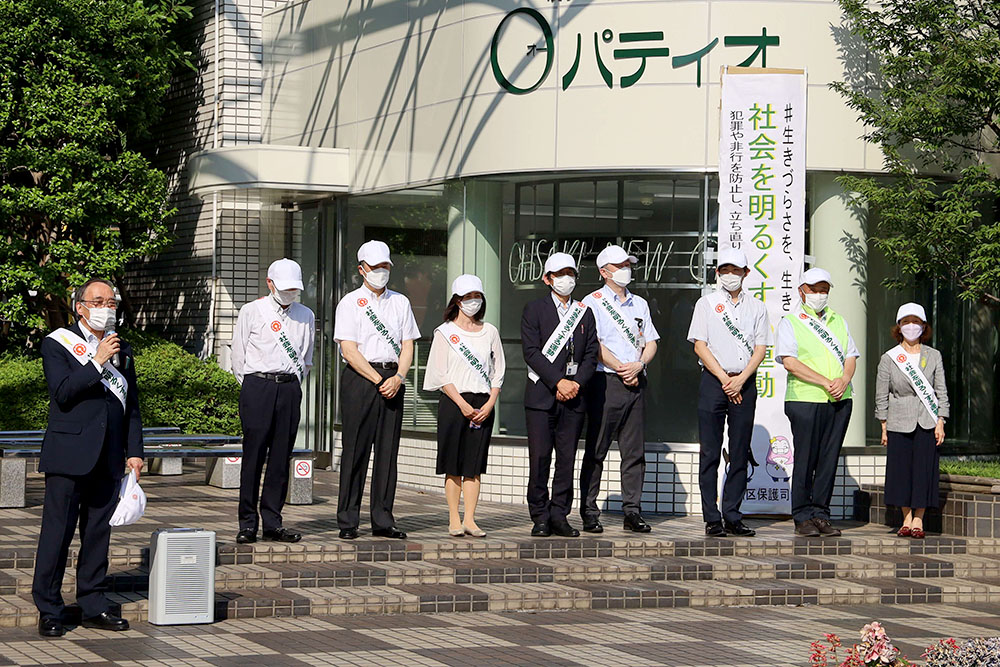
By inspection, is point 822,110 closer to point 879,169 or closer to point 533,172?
point 879,169

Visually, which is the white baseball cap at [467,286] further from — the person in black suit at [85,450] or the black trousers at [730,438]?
the person in black suit at [85,450]

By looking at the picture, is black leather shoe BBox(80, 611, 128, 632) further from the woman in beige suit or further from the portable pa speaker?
the woman in beige suit

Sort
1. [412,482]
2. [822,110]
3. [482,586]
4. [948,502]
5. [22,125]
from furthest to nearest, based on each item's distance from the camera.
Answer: [22,125] → [412,482] → [822,110] → [948,502] → [482,586]

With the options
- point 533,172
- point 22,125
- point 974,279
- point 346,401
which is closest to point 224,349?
point 22,125

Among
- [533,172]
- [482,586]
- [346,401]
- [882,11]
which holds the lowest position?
[482,586]

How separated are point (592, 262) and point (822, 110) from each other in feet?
7.82

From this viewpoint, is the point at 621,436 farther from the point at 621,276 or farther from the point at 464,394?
the point at 464,394

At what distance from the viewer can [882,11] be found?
13.7 meters

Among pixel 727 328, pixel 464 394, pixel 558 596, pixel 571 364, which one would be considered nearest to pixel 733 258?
pixel 727 328

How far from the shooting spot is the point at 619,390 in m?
12.1

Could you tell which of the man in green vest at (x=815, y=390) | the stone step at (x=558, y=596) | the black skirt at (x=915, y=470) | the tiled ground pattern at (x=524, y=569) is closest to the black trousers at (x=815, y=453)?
the man in green vest at (x=815, y=390)

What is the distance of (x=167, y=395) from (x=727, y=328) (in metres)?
7.42

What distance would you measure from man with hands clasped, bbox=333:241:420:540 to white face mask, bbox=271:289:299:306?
334 mm

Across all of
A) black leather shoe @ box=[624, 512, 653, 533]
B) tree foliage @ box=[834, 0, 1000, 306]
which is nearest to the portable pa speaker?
black leather shoe @ box=[624, 512, 653, 533]
